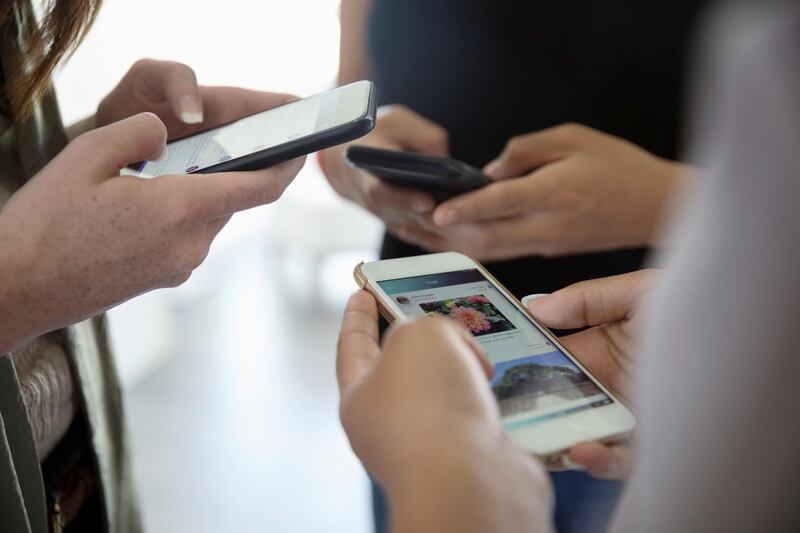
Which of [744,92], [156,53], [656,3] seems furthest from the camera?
[156,53]

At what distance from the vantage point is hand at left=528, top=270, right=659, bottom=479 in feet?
1.24

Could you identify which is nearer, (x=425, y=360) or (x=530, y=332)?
(x=425, y=360)

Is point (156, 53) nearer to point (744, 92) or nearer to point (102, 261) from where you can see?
point (102, 261)

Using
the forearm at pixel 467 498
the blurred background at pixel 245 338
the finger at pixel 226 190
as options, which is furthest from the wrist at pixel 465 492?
the blurred background at pixel 245 338

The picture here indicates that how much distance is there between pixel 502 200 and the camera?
603mm

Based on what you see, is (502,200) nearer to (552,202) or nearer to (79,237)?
(552,202)

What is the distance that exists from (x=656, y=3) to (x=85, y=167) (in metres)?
0.47

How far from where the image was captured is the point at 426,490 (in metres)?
0.24

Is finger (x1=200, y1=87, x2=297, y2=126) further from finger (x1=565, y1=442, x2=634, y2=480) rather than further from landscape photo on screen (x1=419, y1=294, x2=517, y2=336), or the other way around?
finger (x1=565, y1=442, x2=634, y2=480)

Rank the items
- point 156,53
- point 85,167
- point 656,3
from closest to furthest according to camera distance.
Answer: point 85,167, point 656,3, point 156,53

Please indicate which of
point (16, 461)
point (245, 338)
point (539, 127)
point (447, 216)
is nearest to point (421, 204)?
point (447, 216)

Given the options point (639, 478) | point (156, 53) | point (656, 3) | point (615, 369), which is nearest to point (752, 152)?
point (639, 478)

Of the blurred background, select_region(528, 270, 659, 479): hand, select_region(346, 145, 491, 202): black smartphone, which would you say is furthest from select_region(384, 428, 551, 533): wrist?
the blurred background

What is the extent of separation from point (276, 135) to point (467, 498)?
304 mm
